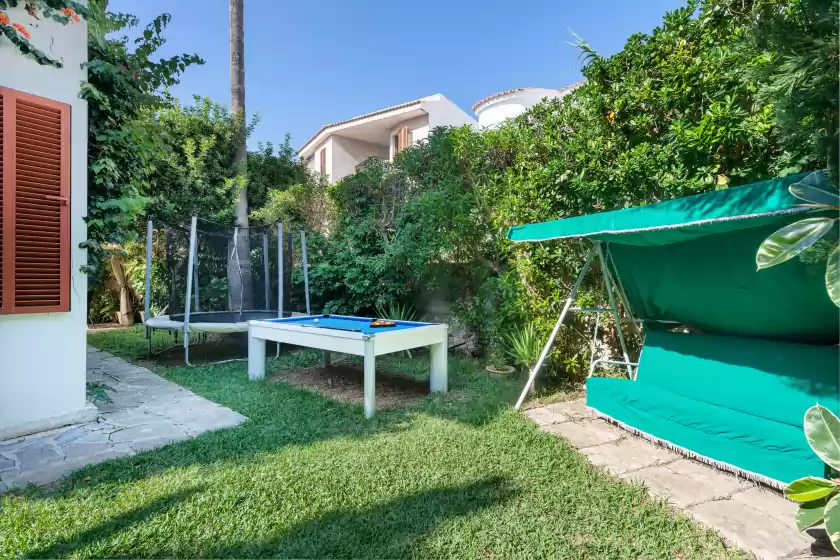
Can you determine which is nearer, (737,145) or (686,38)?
(737,145)

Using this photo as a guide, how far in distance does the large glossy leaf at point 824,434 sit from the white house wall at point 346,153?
1445 centimetres

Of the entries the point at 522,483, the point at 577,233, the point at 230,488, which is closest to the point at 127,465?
→ the point at 230,488

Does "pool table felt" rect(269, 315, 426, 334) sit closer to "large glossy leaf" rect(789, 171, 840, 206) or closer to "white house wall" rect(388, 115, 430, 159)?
"large glossy leaf" rect(789, 171, 840, 206)

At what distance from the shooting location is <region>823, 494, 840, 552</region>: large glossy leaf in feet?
4.49

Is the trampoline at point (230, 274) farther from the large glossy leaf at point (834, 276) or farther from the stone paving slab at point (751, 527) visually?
the large glossy leaf at point (834, 276)

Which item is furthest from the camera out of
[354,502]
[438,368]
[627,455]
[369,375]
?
[438,368]

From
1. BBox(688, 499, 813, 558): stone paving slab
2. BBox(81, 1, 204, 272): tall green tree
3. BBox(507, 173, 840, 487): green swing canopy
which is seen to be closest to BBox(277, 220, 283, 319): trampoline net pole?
BBox(81, 1, 204, 272): tall green tree

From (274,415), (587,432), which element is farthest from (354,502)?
(587,432)

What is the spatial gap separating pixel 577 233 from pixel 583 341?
7.06ft

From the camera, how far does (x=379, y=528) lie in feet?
7.48

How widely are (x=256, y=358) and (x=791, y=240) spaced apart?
5209mm

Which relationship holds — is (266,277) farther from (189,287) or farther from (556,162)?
(556,162)

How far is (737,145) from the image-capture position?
3.60 metres

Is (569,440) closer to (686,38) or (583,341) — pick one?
(583,341)
